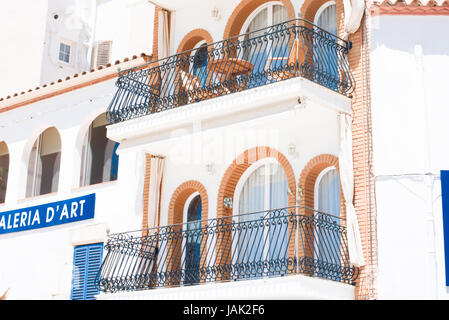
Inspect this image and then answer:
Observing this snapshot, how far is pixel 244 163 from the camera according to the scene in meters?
16.5

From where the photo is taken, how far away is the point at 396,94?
14711 mm

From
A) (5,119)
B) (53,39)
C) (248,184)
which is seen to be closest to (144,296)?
(248,184)

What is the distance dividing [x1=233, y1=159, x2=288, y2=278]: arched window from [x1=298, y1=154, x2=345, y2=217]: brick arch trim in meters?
0.58

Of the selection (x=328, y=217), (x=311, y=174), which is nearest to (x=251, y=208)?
(x=311, y=174)

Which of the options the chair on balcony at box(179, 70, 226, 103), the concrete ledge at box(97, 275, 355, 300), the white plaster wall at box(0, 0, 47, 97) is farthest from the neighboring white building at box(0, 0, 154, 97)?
the concrete ledge at box(97, 275, 355, 300)

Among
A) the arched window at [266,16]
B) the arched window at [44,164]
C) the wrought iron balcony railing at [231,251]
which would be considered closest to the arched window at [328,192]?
the wrought iron balcony railing at [231,251]

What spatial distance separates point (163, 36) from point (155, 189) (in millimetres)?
3525

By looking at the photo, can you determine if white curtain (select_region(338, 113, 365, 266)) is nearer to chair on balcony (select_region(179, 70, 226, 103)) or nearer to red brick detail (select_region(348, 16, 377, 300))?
red brick detail (select_region(348, 16, 377, 300))

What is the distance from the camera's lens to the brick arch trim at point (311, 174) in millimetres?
15250

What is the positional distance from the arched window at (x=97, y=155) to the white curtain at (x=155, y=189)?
1.60 meters

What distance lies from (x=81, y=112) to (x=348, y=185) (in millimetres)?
7702

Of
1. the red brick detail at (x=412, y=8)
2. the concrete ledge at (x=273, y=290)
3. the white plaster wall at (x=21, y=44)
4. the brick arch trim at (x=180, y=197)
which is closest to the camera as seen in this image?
the concrete ledge at (x=273, y=290)

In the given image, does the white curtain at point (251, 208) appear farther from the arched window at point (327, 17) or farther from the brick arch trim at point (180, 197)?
the arched window at point (327, 17)
